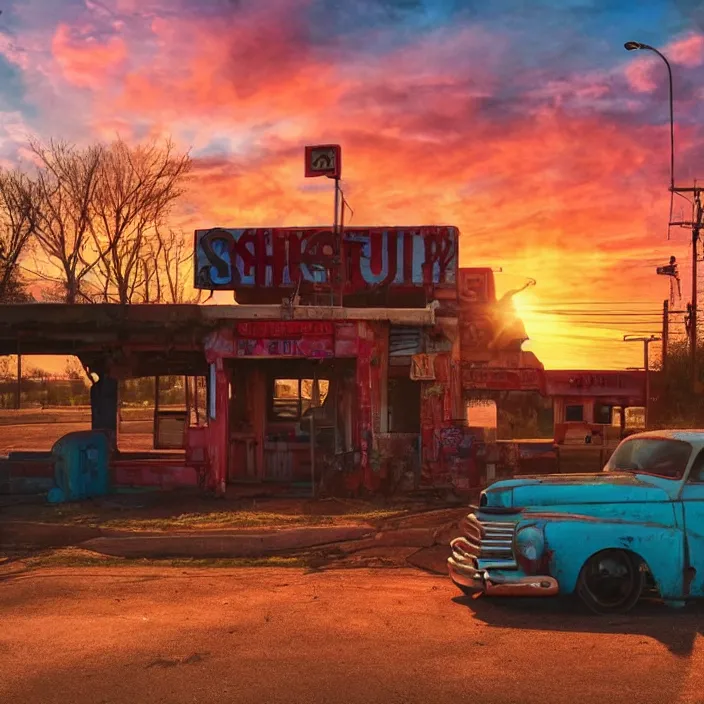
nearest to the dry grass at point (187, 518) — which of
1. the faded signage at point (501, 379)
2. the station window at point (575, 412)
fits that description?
the faded signage at point (501, 379)

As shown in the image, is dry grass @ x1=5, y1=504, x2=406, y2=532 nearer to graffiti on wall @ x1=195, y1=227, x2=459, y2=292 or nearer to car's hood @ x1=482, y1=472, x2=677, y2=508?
car's hood @ x1=482, y1=472, x2=677, y2=508

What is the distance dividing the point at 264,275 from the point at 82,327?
5021 mm

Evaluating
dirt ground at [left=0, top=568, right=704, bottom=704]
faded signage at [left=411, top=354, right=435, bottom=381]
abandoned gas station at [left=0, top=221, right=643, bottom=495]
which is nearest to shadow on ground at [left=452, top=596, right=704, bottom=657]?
dirt ground at [left=0, top=568, right=704, bottom=704]

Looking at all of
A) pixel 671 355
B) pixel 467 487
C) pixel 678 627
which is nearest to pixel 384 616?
pixel 678 627

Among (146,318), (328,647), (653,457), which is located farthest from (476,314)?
(328,647)

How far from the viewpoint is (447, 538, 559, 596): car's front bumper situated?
6652 millimetres

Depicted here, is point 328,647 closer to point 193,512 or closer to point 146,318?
point 193,512

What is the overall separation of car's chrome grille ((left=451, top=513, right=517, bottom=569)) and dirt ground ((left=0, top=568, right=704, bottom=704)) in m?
0.47

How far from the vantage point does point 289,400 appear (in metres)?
18.8

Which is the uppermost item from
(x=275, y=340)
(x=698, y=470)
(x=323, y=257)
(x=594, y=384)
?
(x=323, y=257)

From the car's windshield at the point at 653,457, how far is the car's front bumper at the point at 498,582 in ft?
5.20

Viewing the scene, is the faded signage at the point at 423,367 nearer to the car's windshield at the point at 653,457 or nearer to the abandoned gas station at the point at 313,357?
the abandoned gas station at the point at 313,357

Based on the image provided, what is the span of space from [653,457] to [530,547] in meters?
1.72

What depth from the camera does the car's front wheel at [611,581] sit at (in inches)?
266
